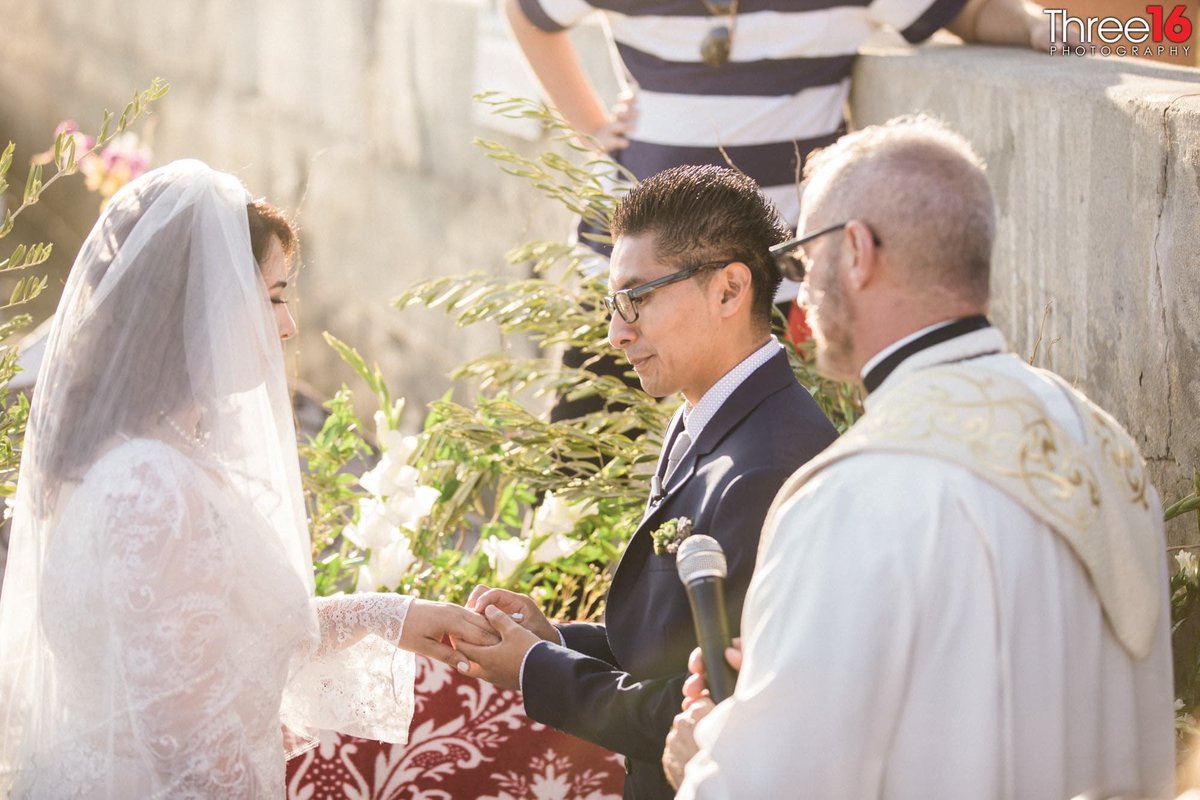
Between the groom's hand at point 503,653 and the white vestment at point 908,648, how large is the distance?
94 cm

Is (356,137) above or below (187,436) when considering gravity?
below

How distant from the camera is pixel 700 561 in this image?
2.20 m

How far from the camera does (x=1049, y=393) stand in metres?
2.06

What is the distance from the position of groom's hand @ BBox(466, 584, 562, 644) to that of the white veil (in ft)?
1.28

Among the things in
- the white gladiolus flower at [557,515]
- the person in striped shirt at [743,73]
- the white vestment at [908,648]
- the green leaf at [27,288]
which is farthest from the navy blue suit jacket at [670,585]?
the person in striped shirt at [743,73]

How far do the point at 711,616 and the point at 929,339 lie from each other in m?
0.50

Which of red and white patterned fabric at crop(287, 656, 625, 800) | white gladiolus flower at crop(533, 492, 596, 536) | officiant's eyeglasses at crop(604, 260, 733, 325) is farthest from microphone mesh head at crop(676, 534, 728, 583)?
white gladiolus flower at crop(533, 492, 596, 536)

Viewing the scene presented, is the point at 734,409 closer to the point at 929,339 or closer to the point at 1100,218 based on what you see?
the point at 929,339

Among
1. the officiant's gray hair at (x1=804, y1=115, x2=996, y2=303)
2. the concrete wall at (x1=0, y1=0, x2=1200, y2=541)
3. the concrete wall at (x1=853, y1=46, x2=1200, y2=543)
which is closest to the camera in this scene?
the officiant's gray hair at (x1=804, y1=115, x2=996, y2=303)

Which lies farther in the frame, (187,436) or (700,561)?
(187,436)

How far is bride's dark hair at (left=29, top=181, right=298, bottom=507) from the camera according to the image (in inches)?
105

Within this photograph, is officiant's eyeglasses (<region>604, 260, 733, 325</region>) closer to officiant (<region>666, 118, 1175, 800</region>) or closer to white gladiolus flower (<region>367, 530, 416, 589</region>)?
officiant (<region>666, 118, 1175, 800</region>)

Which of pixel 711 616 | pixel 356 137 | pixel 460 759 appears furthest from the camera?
pixel 356 137

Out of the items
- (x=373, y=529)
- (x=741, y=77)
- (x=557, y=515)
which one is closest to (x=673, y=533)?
(x=557, y=515)
